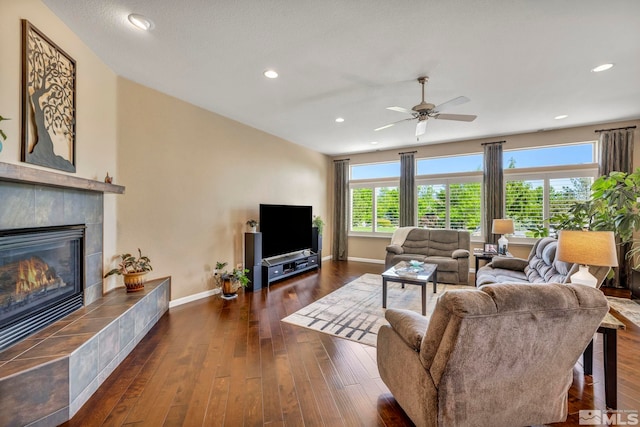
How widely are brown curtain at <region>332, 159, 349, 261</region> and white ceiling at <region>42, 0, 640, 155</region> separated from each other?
3072 mm

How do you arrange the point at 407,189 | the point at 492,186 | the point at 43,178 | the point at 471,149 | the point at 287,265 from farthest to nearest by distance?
1. the point at 407,189
2. the point at 471,149
3. the point at 492,186
4. the point at 287,265
5. the point at 43,178

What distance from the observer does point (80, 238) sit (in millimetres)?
2529

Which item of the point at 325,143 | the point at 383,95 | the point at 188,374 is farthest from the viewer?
the point at 325,143

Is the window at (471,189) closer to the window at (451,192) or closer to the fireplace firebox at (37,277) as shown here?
the window at (451,192)

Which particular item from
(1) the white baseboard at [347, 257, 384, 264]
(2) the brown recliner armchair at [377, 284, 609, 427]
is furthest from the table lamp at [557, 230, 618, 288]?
(1) the white baseboard at [347, 257, 384, 264]

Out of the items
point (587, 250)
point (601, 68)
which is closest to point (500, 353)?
point (587, 250)

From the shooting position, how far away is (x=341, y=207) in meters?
7.41

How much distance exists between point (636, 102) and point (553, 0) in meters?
3.45

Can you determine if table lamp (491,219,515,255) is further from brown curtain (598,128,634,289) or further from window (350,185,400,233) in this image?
window (350,185,400,233)

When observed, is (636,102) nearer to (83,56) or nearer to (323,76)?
(323,76)

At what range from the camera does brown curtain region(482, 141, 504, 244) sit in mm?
5574

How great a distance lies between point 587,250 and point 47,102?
4409mm

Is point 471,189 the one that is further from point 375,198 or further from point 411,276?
point 411,276

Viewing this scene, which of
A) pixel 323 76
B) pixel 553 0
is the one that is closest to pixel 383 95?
pixel 323 76
